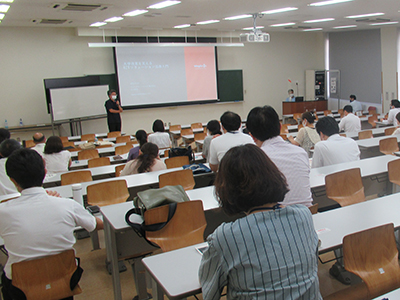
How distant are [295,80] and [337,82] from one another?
1654 mm

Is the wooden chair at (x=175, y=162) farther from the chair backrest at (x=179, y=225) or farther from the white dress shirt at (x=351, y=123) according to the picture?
the white dress shirt at (x=351, y=123)

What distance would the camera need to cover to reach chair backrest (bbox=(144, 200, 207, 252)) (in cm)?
281

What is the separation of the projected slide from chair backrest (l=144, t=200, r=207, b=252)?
9.44 meters

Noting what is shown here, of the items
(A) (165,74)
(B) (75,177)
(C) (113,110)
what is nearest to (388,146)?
(B) (75,177)

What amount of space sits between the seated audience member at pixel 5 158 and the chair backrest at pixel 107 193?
40.8 inches

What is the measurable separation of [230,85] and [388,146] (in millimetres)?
8371

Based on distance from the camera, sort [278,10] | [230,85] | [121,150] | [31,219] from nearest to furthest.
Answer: [31,219]
[121,150]
[278,10]
[230,85]

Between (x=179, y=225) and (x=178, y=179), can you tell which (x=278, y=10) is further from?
(x=179, y=225)

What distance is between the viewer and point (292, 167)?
2.64 meters

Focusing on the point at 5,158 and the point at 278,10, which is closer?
the point at 5,158

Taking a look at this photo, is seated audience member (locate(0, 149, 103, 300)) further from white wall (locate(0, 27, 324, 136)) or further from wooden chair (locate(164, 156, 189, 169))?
white wall (locate(0, 27, 324, 136))

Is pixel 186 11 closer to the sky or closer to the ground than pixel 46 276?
closer to the sky

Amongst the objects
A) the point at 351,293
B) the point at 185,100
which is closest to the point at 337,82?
the point at 185,100

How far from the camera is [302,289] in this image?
4.88 feet
